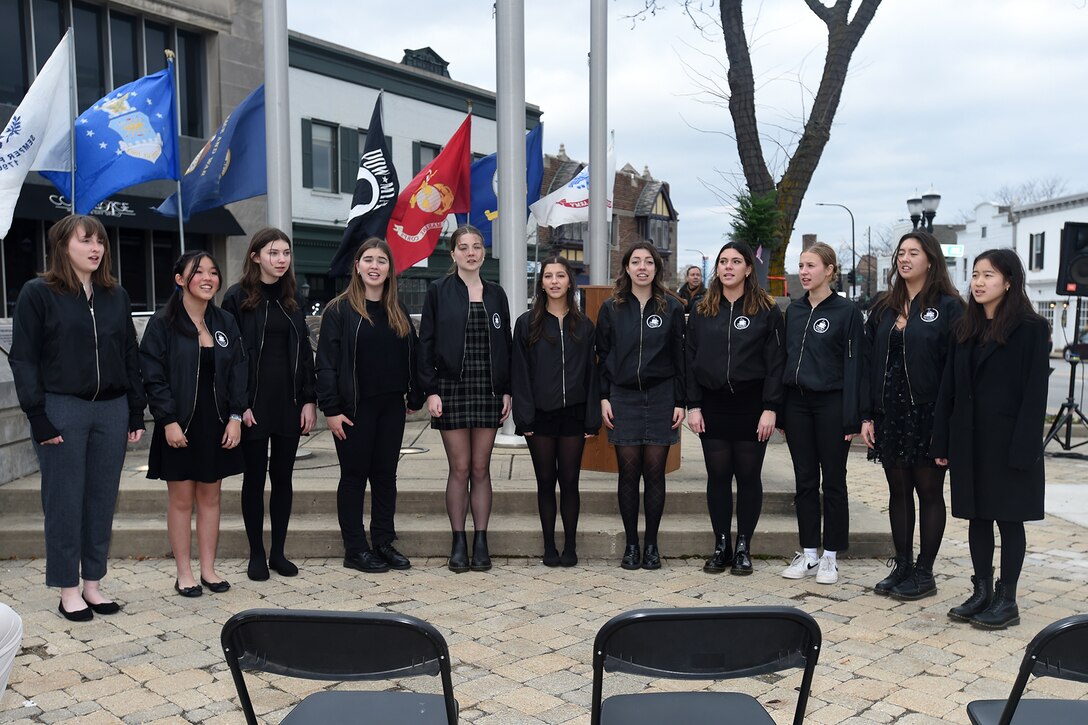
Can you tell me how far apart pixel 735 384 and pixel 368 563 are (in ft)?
8.23

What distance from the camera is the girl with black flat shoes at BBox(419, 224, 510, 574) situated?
5.49m

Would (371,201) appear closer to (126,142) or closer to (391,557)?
(126,142)

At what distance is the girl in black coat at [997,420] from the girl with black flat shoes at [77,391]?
14.4 feet

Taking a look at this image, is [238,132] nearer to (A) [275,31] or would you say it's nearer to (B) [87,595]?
(A) [275,31]

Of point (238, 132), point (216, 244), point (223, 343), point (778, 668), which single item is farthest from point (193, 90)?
point (778, 668)

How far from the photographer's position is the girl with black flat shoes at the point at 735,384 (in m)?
5.36

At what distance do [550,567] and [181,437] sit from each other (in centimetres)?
238

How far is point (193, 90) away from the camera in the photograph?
1798 centimetres

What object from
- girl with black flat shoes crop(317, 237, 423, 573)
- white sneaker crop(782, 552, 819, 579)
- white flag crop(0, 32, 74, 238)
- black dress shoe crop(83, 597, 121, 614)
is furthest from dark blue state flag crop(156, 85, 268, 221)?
white sneaker crop(782, 552, 819, 579)

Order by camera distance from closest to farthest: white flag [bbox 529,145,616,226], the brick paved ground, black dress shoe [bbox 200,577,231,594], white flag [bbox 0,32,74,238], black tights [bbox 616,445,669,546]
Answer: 1. the brick paved ground
2. black dress shoe [bbox 200,577,231,594]
3. black tights [bbox 616,445,669,546]
4. white flag [bbox 0,32,74,238]
5. white flag [bbox 529,145,616,226]

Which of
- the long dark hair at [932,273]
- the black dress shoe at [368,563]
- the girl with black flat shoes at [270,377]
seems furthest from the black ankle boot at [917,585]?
the girl with black flat shoes at [270,377]

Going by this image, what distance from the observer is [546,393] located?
547cm

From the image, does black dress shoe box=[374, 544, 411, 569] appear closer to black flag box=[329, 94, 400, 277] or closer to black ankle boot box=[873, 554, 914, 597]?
black ankle boot box=[873, 554, 914, 597]

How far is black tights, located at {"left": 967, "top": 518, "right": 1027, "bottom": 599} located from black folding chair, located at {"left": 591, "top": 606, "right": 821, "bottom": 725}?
304 centimetres
